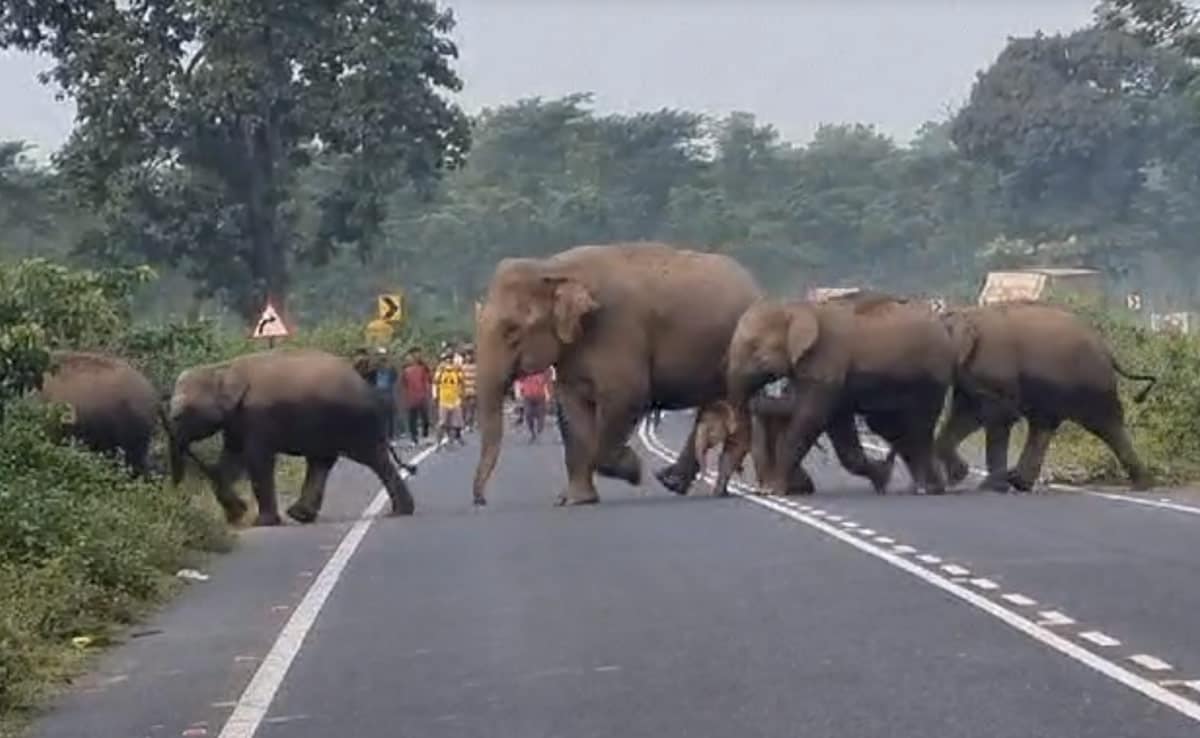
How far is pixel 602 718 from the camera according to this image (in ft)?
41.4

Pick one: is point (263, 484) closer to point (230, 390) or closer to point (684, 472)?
point (230, 390)

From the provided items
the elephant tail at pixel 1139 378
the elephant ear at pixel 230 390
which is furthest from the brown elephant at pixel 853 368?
the elephant ear at pixel 230 390

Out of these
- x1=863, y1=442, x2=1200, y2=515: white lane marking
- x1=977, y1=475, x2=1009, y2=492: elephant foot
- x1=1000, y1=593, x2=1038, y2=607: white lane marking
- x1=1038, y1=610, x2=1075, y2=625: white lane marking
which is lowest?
x1=977, y1=475, x2=1009, y2=492: elephant foot

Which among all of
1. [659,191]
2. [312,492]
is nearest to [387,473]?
[312,492]

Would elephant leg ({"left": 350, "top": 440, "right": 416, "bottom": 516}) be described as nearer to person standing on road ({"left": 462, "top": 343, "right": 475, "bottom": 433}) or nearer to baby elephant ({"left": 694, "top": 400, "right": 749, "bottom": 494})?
baby elephant ({"left": 694, "top": 400, "right": 749, "bottom": 494})

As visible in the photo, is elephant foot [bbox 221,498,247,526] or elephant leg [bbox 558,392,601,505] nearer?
elephant foot [bbox 221,498,247,526]

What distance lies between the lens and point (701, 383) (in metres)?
33.5

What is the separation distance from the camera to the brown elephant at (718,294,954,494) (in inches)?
1244

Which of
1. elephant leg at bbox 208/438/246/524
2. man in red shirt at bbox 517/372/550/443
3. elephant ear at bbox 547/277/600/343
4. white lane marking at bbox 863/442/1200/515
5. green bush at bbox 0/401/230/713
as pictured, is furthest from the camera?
man in red shirt at bbox 517/372/550/443

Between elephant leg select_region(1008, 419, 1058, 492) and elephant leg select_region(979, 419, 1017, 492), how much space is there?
8 cm

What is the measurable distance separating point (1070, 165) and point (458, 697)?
228 ft

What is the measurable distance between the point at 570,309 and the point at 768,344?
2.13 metres

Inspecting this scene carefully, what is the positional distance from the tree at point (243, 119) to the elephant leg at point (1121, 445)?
23.7 metres

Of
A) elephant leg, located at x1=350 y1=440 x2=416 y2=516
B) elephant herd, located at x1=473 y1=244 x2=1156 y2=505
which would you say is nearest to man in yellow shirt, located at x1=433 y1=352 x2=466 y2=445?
elephant herd, located at x1=473 y1=244 x2=1156 y2=505
